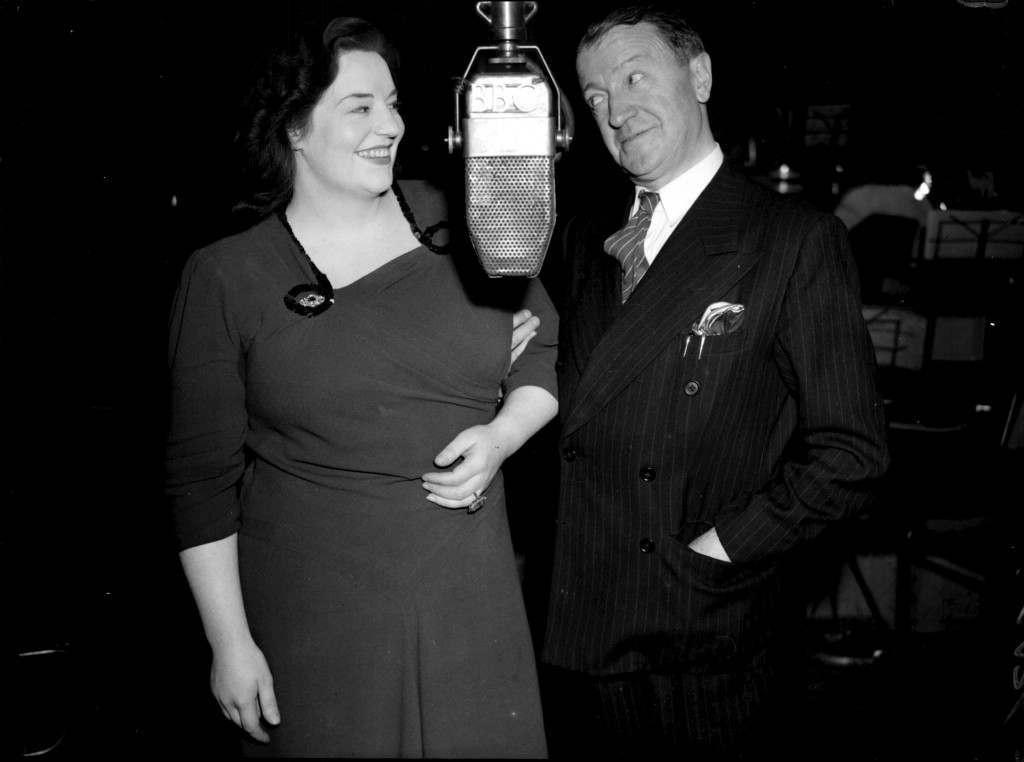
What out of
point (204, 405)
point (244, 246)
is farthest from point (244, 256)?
point (204, 405)

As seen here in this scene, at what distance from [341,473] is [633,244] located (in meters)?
0.82

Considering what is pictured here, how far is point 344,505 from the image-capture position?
1.56m

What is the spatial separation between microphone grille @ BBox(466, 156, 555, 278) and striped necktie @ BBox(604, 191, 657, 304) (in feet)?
2.67

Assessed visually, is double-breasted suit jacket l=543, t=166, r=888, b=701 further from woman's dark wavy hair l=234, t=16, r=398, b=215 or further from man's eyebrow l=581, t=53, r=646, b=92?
woman's dark wavy hair l=234, t=16, r=398, b=215

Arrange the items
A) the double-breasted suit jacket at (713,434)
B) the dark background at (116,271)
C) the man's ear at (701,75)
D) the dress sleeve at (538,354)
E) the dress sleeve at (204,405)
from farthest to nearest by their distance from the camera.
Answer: the dark background at (116,271) < the man's ear at (701,75) < the dress sleeve at (538,354) < the double-breasted suit jacket at (713,434) < the dress sleeve at (204,405)

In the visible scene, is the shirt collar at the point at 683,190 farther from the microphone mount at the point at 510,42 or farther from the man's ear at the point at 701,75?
the microphone mount at the point at 510,42

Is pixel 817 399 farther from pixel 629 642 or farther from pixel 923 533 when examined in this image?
pixel 923 533

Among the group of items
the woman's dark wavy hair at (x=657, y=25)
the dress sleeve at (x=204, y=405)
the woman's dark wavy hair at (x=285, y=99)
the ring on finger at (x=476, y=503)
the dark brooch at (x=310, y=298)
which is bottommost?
the ring on finger at (x=476, y=503)

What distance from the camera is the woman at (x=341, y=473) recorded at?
1533mm

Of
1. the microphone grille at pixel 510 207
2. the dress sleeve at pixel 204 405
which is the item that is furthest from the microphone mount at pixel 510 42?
the dress sleeve at pixel 204 405

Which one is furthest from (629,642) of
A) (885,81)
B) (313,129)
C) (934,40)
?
(885,81)

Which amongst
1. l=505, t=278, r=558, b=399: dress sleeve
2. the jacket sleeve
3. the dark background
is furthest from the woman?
the dark background

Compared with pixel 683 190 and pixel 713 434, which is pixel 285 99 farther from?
pixel 713 434

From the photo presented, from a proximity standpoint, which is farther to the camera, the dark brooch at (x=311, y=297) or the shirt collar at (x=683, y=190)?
the shirt collar at (x=683, y=190)
